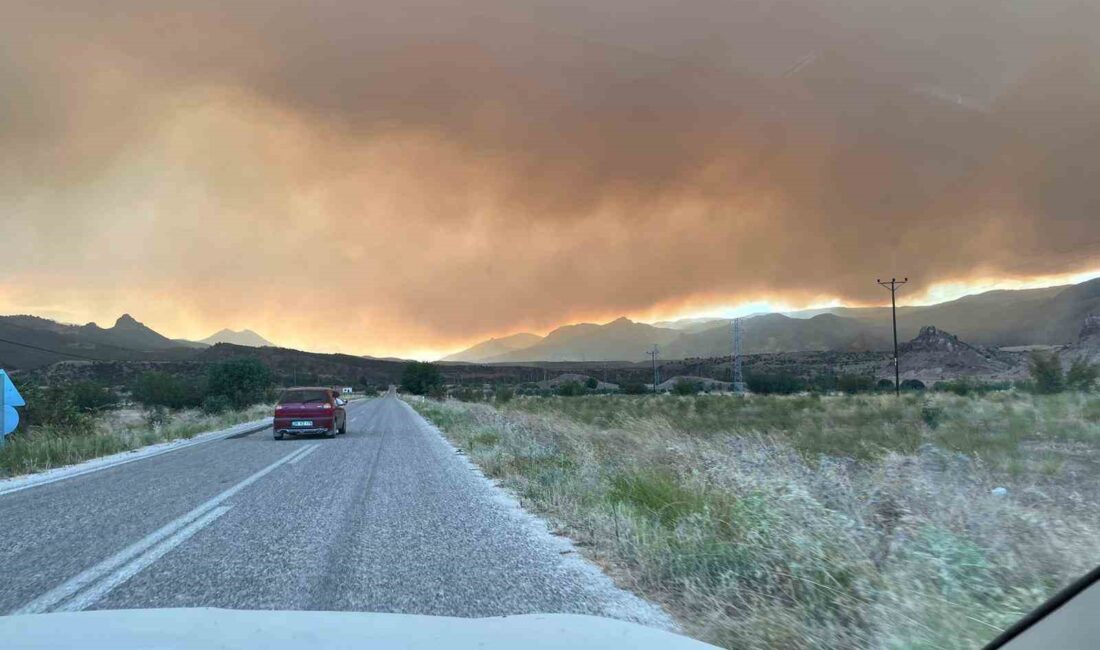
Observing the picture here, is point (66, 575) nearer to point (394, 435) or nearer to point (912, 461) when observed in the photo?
point (912, 461)

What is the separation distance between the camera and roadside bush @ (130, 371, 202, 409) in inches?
2324

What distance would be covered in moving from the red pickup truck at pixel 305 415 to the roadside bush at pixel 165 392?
3631 cm

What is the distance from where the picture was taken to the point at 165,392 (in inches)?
2340

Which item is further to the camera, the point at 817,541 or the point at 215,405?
the point at 215,405

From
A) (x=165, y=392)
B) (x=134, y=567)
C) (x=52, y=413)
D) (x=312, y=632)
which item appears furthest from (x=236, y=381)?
(x=312, y=632)

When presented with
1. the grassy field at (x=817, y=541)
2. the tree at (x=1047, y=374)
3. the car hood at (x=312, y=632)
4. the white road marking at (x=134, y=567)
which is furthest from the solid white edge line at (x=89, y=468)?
the tree at (x=1047, y=374)

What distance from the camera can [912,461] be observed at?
10.7 meters

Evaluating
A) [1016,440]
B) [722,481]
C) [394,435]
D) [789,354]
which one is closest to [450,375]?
[789,354]

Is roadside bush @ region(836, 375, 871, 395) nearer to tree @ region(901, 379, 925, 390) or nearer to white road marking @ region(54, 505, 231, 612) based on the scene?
tree @ region(901, 379, 925, 390)

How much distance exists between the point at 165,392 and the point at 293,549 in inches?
2297

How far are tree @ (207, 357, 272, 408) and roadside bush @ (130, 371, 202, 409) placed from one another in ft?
8.22

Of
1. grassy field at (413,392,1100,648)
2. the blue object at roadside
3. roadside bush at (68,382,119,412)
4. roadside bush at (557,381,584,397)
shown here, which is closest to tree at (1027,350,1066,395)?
grassy field at (413,392,1100,648)

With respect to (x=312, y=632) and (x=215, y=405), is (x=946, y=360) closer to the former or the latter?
(x=215, y=405)

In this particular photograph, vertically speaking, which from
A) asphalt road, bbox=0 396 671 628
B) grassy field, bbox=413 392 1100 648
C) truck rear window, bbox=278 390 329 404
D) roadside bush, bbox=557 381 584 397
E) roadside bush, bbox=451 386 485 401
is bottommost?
roadside bush, bbox=451 386 485 401
